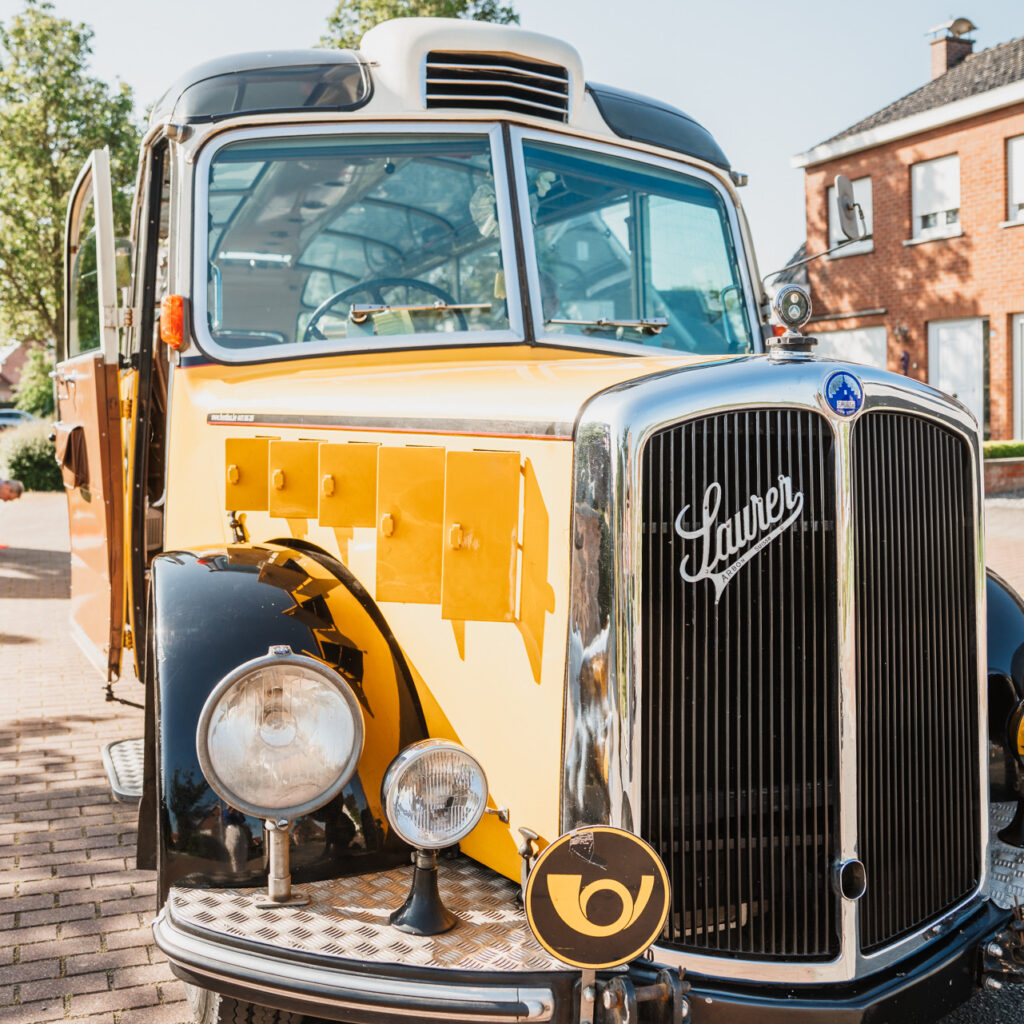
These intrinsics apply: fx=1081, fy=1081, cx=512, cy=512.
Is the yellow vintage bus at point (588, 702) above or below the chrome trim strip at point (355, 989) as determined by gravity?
above

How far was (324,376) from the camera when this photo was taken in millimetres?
3160

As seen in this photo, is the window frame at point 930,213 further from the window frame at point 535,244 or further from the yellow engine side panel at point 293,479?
the yellow engine side panel at point 293,479

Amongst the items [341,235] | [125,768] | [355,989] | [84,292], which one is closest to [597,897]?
[355,989]

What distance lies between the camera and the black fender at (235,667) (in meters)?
2.25

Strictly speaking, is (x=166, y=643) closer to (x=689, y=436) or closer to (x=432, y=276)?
(x=689, y=436)

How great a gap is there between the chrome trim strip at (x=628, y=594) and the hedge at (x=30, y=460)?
786 inches

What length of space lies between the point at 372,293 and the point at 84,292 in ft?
7.90

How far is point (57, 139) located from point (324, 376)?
85.0 feet

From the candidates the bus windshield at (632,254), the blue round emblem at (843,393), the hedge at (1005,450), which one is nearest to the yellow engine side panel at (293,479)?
the bus windshield at (632,254)

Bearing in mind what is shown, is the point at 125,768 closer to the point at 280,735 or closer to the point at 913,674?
the point at 280,735

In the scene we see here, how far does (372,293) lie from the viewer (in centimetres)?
344

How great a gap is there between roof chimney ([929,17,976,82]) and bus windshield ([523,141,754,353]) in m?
22.5

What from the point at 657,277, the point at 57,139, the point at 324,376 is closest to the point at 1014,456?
the point at 657,277

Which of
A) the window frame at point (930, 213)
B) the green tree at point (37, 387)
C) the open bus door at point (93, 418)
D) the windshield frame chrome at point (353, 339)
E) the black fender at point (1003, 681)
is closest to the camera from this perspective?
the black fender at point (1003, 681)
